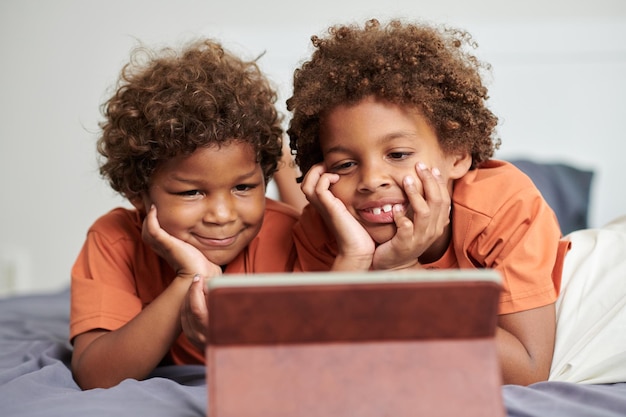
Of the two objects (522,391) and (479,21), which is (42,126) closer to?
(479,21)

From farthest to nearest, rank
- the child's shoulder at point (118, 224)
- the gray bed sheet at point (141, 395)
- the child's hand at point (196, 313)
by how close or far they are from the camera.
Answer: the child's shoulder at point (118, 224), the child's hand at point (196, 313), the gray bed sheet at point (141, 395)

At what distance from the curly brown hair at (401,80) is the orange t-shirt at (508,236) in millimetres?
95

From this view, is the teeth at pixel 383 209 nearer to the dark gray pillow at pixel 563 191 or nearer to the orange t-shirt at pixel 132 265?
the orange t-shirt at pixel 132 265

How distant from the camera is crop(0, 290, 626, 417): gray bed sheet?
3.17 feet

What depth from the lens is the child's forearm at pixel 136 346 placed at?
1250 millimetres

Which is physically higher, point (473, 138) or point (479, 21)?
point (479, 21)

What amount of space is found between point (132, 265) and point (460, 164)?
2.23ft

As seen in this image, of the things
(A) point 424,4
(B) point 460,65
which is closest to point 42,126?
(A) point 424,4

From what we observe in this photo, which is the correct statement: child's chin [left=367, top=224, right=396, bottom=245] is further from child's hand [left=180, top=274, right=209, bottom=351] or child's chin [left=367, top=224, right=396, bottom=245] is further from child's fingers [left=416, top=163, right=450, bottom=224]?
child's hand [left=180, top=274, right=209, bottom=351]

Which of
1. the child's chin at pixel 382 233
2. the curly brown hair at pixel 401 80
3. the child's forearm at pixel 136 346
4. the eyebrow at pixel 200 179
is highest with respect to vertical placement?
the curly brown hair at pixel 401 80

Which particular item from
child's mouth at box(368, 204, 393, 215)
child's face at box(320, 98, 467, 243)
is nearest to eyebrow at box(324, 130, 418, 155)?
child's face at box(320, 98, 467, 243)

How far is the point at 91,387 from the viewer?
1.28 metres

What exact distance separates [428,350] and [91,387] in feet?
2.48

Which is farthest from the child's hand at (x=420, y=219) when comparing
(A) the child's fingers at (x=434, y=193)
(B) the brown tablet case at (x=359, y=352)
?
(B) the brown tablet case at (x=359, y=352)
